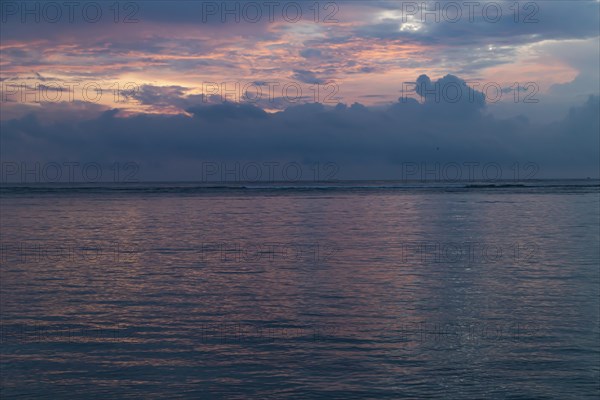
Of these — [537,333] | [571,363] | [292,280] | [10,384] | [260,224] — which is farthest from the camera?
[260,224]

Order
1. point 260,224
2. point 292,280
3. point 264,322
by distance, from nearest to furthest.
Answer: point 264,322, point 292,280, point 260,224

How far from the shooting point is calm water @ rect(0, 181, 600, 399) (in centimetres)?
793

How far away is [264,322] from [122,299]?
347cm

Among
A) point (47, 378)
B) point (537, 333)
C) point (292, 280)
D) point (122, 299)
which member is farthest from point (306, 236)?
point (47, 378)

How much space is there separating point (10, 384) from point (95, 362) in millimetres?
1131

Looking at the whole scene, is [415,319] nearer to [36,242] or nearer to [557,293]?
[557,293]

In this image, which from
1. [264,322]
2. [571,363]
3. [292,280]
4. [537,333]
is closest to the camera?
[571,363]

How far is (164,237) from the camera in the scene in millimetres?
23844

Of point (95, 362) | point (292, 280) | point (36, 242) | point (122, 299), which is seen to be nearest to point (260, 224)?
point (36, 242)

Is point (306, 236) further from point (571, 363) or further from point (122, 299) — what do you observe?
point (571, 363)

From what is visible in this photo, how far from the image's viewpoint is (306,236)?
78.4 ft

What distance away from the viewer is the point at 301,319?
35.5 ft

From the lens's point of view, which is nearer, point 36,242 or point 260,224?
point 36,242

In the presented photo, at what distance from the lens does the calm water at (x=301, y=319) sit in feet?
26.0
